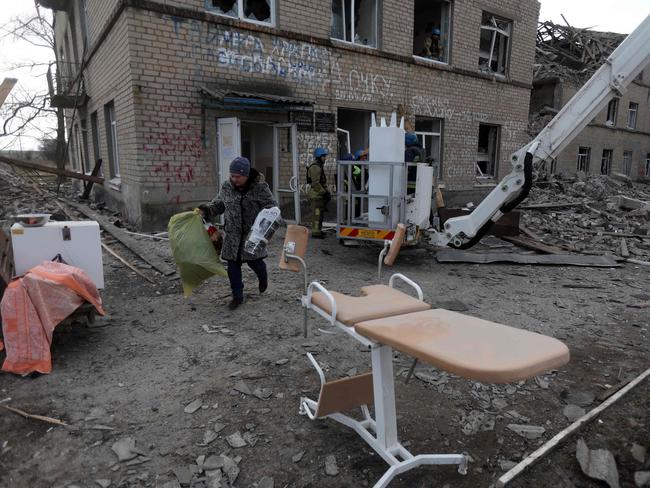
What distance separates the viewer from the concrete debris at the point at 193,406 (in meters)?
3.05

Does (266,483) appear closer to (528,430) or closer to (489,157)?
(528,430)

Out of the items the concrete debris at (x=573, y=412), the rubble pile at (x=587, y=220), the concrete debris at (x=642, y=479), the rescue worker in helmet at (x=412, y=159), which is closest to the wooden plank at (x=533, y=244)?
the rubble pile at (x=587, y=220)

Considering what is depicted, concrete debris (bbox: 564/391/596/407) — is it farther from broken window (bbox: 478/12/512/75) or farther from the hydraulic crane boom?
broken window (bbox: 478/12/512/75)

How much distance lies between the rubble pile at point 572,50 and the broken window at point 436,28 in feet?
33.2

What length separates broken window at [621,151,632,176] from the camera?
24.1 metres

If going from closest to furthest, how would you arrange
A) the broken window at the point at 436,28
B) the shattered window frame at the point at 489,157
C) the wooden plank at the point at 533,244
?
the wooden plank at the point at 533,244
the broken window at the point at 436,28
the shattered window frame at the point at 489,157

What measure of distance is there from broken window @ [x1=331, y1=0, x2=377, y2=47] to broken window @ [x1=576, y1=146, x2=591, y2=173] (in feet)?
50.0

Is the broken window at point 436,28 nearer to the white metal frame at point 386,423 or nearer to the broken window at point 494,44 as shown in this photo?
the broken window at point 494,44

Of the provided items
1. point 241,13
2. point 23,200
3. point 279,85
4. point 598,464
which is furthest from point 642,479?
point 23,200

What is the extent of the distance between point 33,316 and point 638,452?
14.2 ft

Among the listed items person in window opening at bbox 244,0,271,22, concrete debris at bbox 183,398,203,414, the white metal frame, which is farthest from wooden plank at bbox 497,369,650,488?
person in window opening at bbox 244,0,271,22

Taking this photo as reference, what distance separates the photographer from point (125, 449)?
8.68ft

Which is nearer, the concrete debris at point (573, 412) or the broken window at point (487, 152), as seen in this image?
the concrete debris at point (573, 412)

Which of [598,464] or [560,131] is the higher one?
[560,131]
